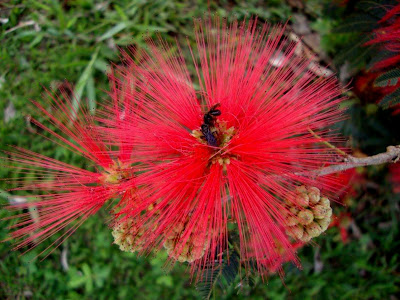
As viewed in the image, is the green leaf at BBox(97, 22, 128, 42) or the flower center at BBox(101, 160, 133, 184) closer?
the flower center at BBox(101, 160, 133, 184)

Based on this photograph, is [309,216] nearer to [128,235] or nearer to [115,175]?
[128,235]

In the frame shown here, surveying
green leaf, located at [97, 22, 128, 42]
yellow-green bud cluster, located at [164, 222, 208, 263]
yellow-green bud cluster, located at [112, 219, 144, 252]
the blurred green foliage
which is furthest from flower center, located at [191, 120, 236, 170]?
green leaf, located at [97, 22, 128, 42]

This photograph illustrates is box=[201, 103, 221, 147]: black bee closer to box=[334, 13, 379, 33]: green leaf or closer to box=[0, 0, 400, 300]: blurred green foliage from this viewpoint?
box=[334, 13, 379, 33]: green leaf

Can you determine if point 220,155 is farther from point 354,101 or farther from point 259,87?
point 354,101

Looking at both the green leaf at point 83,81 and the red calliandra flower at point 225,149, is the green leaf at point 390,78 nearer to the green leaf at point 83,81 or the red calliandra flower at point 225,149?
the red calliandra flower at point 225,149

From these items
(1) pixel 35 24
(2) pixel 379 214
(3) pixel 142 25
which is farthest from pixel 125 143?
(2) pixel 379 214

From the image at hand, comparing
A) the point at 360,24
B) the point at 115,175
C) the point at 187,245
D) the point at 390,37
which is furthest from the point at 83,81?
the point at 390,37
